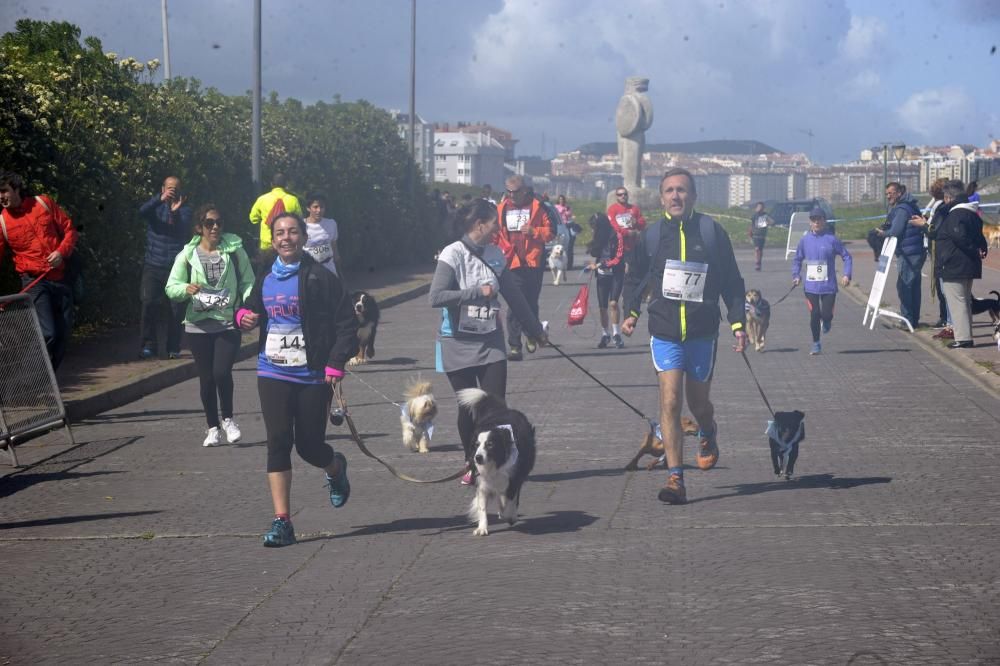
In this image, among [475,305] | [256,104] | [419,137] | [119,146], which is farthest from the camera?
[419,137]

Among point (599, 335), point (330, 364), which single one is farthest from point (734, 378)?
point (330, 364)

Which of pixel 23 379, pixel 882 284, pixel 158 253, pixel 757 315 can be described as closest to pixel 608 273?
pixel 757 315

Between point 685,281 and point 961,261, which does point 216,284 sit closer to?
point 685,281

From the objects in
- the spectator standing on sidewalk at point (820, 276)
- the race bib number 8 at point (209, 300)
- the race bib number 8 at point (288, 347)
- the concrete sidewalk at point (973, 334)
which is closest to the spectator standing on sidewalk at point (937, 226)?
the concrete sidewalk at point (973, 334)

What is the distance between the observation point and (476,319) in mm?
8797

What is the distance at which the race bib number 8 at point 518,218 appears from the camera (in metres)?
15.4

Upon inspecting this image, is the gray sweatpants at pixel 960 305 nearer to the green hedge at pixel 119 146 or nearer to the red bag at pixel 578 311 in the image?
the red bag at pixel 578 311

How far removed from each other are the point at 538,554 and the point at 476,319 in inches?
80.9

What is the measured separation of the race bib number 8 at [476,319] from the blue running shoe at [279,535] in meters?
1.88

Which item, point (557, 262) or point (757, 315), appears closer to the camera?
point (757, 315)

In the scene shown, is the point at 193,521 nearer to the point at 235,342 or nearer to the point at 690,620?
the point at 235,342

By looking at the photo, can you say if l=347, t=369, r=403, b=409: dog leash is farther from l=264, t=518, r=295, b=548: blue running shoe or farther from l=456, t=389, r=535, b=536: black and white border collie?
l=264, t=518, r=295, b=548: blue running shoe

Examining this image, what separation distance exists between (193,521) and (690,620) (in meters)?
3.45

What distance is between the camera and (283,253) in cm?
754
